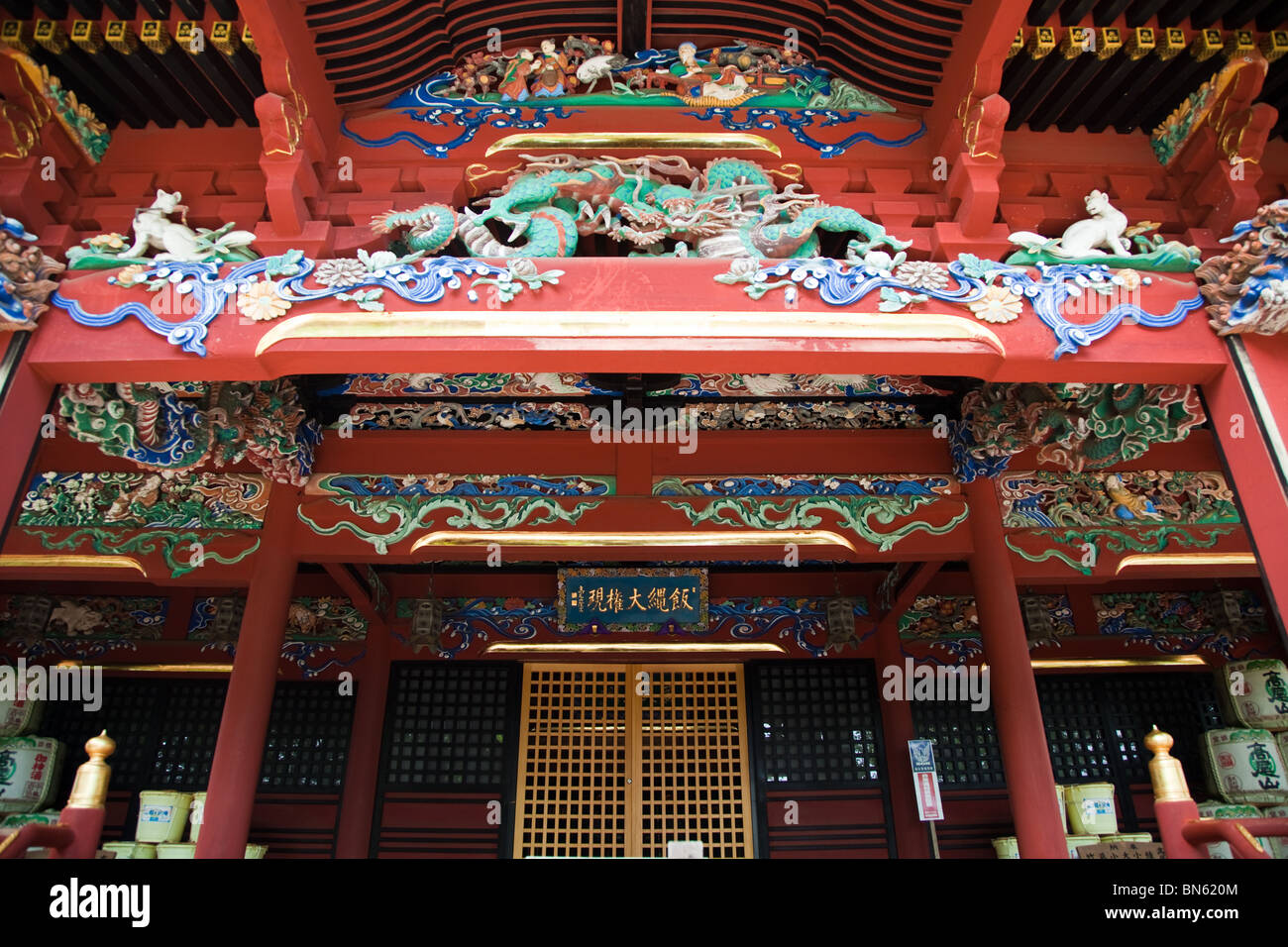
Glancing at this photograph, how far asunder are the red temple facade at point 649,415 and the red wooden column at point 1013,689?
0.10ft

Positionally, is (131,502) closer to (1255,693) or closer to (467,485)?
(467,485)

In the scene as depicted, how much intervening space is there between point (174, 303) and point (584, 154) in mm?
2275

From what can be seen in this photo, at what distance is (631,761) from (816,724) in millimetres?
1809

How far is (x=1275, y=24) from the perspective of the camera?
4.26 m

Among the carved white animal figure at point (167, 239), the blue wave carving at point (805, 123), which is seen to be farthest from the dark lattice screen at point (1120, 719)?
the carved white animal figure at point (167, 239)

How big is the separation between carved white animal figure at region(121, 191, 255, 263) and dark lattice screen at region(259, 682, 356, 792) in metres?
5.10

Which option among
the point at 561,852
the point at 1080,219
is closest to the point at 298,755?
the point at 561,852

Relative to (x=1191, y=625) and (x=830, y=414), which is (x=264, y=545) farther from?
(x=1191, y=625)

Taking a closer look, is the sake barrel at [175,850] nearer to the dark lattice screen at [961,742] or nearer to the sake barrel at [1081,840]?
the dark lattice screen at [961,742]

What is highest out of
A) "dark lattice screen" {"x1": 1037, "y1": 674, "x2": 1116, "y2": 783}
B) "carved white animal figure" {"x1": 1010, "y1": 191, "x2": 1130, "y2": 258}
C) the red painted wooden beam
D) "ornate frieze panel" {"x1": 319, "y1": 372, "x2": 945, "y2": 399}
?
"ornate frieze panel" {"x1": 319, "y1": 372, "x2": 945, "y2": 399}

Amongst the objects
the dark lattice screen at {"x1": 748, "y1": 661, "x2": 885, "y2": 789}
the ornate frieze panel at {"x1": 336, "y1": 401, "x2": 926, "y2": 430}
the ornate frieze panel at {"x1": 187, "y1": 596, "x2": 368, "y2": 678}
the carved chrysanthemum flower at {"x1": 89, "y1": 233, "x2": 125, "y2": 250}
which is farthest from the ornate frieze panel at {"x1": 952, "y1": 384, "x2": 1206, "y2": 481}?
the ornate frieze panel at {"x1": 187, "y1": 596, "x2": 368, "y2": 678}

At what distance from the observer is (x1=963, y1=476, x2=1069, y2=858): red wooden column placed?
539 centimetres

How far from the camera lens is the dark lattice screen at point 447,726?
8.05 metres

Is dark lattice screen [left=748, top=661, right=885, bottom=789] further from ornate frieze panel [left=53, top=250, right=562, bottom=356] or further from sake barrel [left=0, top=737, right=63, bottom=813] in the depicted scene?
sake barrel [left=0, top=737, right=63, bottom=813]
